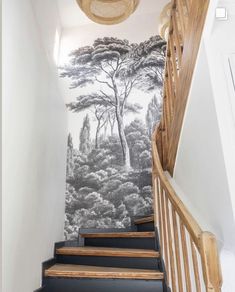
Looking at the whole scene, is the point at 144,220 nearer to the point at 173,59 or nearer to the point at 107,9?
the point at 173,59

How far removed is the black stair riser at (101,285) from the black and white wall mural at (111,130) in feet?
3.91

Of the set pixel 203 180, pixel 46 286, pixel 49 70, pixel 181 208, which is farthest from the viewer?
pixel 49 70

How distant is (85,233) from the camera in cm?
358

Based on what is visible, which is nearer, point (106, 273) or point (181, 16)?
point (181, 16)

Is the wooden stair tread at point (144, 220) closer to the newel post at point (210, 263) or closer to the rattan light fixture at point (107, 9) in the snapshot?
the newel post at point (210, 263)

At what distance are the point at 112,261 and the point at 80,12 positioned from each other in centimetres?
414

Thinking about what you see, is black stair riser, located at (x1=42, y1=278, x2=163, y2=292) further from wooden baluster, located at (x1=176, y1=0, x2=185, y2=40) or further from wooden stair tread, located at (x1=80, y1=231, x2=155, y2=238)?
wooden baluster, located at (x1=176, y1=0, x2=185, y2=40)

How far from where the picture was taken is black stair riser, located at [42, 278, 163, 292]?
2346 mm

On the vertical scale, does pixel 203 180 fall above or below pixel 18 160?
below

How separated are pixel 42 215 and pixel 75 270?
62cm

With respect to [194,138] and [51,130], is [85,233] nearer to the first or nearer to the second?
[51,130]

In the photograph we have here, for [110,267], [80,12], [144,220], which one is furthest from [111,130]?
[80,12]

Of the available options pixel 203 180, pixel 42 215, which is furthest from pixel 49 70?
pixel 203 180

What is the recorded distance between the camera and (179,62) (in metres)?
2.35
